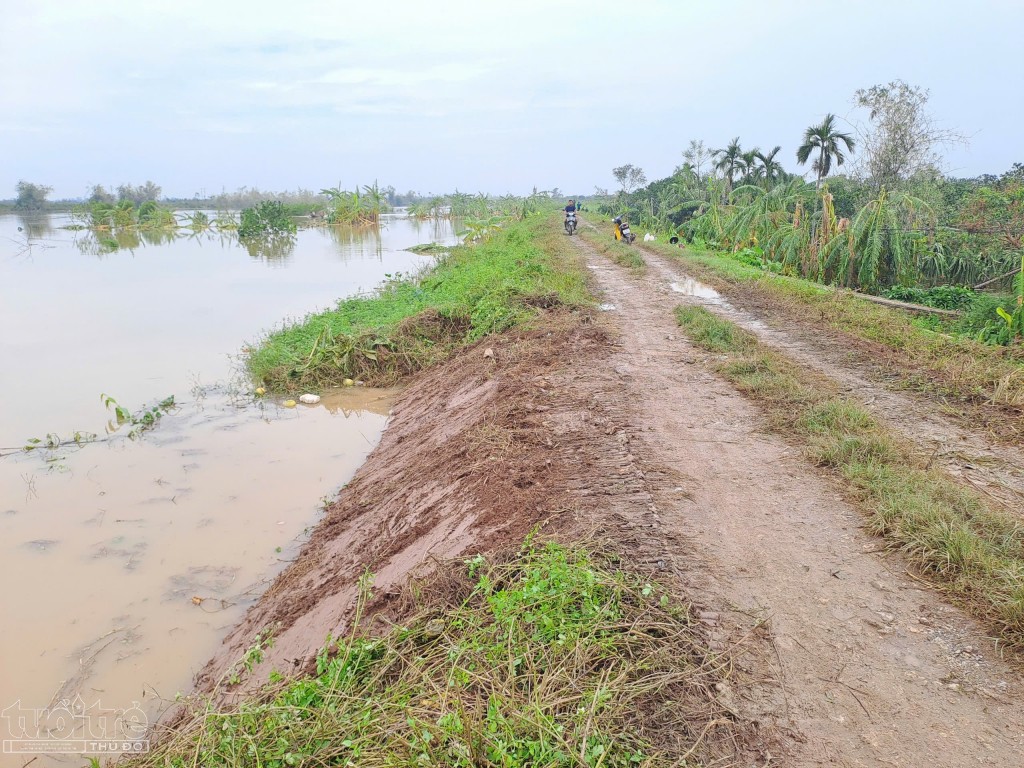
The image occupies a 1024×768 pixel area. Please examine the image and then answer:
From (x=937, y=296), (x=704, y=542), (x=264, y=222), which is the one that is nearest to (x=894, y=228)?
(x=937, y=296)

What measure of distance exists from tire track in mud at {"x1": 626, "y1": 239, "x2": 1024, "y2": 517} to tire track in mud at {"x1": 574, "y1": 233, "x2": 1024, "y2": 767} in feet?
3.36

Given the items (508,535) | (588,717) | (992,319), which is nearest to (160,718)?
(508,535)

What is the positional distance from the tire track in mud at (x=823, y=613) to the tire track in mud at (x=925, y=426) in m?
1.02

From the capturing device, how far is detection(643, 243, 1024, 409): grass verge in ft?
19.1

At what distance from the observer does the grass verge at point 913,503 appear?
2.96 m

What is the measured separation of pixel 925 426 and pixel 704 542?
291 cm

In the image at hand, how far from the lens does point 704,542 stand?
3500 mm

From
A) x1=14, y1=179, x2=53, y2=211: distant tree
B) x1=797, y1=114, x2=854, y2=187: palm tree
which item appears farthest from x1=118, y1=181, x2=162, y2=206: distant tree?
x1=797, y1=114, x2=854, y2=187: palm tree

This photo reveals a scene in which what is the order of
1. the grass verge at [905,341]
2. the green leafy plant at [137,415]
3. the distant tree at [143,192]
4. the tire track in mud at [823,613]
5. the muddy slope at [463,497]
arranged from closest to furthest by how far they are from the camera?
the tire track in mud at [823,613]
the muddy slope at [463,497]
the grass verge at [905,341]
the green leafy plant at [137,415]
the distant tree at [143,192]

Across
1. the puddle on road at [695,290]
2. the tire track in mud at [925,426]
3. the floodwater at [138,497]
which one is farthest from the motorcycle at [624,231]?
the tire track in mud at [925,426]

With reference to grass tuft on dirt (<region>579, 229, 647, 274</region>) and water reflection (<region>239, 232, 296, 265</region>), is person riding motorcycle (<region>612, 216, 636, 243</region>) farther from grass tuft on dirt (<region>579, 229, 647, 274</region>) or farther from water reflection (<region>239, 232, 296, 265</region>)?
water reflection (<region>239, 232, 296, 265</region>)

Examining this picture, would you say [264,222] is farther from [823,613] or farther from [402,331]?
[823,613]

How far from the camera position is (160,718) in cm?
365

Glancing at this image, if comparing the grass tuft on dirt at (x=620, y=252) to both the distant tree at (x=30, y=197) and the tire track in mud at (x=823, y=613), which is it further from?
the distant tree at (x=30, y=197)
